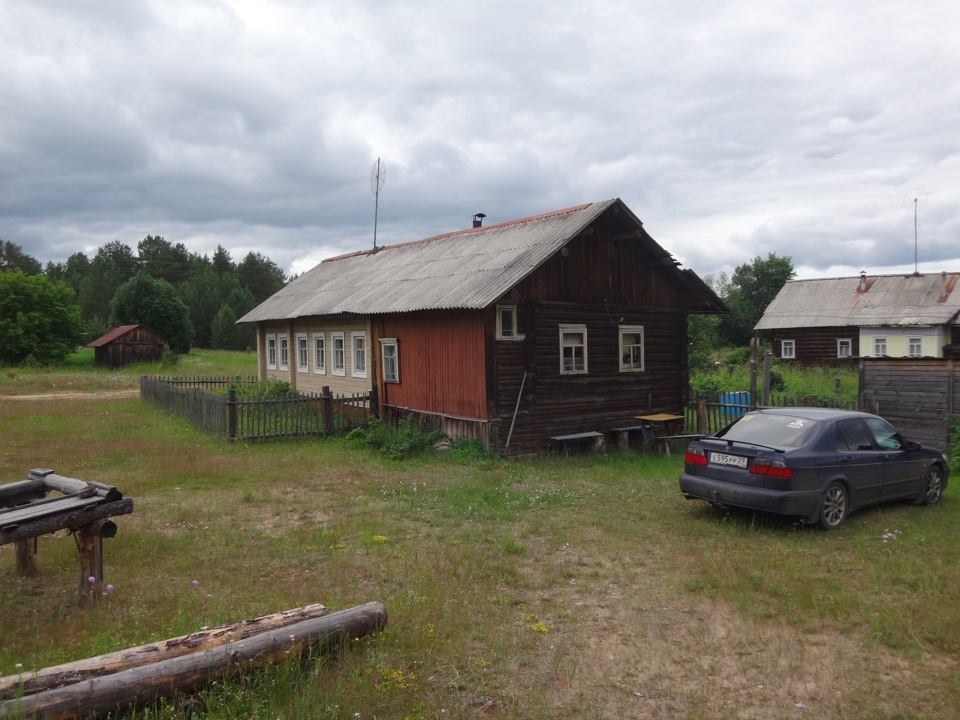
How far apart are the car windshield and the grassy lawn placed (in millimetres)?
1098

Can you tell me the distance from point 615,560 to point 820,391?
74.4 ft

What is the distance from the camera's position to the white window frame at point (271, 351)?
26041mm

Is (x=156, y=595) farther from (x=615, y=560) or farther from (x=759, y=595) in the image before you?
(x=759, y=595)

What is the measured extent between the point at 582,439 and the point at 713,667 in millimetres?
11076

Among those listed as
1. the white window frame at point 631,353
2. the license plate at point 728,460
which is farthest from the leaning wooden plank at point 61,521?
the white window frame at point 631,353

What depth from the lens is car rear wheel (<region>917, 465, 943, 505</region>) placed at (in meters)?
9.95

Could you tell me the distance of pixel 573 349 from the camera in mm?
15945

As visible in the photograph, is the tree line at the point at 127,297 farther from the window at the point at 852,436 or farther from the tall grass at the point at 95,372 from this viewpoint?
the window at the point at 852,436

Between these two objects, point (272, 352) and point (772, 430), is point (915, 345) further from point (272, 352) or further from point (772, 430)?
point (772, 430)

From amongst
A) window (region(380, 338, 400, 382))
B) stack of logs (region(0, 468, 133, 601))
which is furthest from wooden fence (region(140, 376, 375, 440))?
stack of logs (region(0, 468, 133, 601))

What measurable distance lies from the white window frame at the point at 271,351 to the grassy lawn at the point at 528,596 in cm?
1449

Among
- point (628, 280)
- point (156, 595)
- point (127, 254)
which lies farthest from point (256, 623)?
Answer: point (127, 254)

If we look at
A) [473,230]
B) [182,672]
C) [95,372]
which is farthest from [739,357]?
[182,672]

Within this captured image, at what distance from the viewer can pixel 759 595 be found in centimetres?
625
